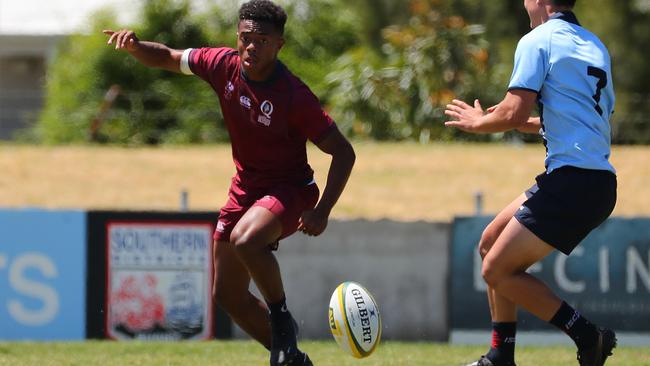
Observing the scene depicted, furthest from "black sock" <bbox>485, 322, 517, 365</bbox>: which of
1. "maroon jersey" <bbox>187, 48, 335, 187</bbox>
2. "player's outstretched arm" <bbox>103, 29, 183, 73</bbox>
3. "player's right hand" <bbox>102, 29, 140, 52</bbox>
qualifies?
"player's right hand" <bbox>102, 29, 140, 52</bbox>

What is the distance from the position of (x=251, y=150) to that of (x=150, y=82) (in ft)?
58.1

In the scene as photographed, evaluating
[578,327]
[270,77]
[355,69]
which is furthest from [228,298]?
[355,69]

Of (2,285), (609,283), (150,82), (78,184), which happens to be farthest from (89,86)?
(609,283)

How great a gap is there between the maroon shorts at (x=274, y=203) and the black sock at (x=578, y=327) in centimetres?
149

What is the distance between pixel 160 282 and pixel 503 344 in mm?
4992

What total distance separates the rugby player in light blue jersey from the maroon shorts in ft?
3.32

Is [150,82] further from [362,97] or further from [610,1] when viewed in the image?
[610,1]

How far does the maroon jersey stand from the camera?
21.4 feet

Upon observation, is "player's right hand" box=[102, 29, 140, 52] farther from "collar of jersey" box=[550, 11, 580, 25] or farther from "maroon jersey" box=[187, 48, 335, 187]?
"collar of jersey" box=[550, 11, 580, 25]

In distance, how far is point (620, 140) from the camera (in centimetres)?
2131

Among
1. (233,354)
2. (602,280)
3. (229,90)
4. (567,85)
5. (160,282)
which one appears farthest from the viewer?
(160,282)

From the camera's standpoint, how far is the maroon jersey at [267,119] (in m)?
6.54

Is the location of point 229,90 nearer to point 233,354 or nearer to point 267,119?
point 267,119

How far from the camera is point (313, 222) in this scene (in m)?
6.42
